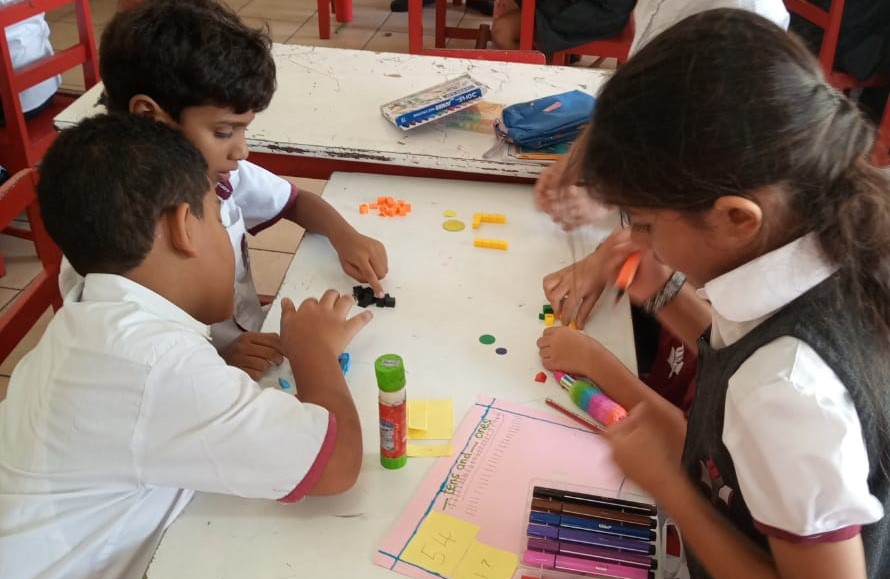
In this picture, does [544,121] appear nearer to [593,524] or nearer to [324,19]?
[593,524]

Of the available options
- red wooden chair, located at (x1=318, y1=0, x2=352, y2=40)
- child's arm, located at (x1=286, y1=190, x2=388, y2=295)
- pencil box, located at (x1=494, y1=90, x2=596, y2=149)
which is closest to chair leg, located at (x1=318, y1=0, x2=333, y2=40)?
red wooden chair, located at (x1=318, y1=0, x2=352, y2=40)

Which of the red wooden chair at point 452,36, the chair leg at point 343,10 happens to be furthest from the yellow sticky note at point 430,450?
the chair leg at point 343,10

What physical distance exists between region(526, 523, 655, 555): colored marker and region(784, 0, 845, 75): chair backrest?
7.28 ft

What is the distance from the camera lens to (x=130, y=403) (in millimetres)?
893

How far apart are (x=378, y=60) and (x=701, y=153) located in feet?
4.57

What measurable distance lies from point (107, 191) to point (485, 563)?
65 centimetres

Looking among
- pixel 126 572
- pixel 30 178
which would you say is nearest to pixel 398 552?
pixel 126 572

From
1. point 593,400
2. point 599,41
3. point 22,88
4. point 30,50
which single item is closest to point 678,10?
point 593,400

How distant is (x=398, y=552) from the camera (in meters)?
0.89

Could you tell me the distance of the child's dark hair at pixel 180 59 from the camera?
1.25 m

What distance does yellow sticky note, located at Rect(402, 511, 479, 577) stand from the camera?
88 cm

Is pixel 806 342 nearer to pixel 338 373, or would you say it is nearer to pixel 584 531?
pixel 584 531

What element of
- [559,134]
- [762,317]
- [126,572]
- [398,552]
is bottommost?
[126,572]

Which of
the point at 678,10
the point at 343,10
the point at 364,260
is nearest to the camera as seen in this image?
the point at 364,260
